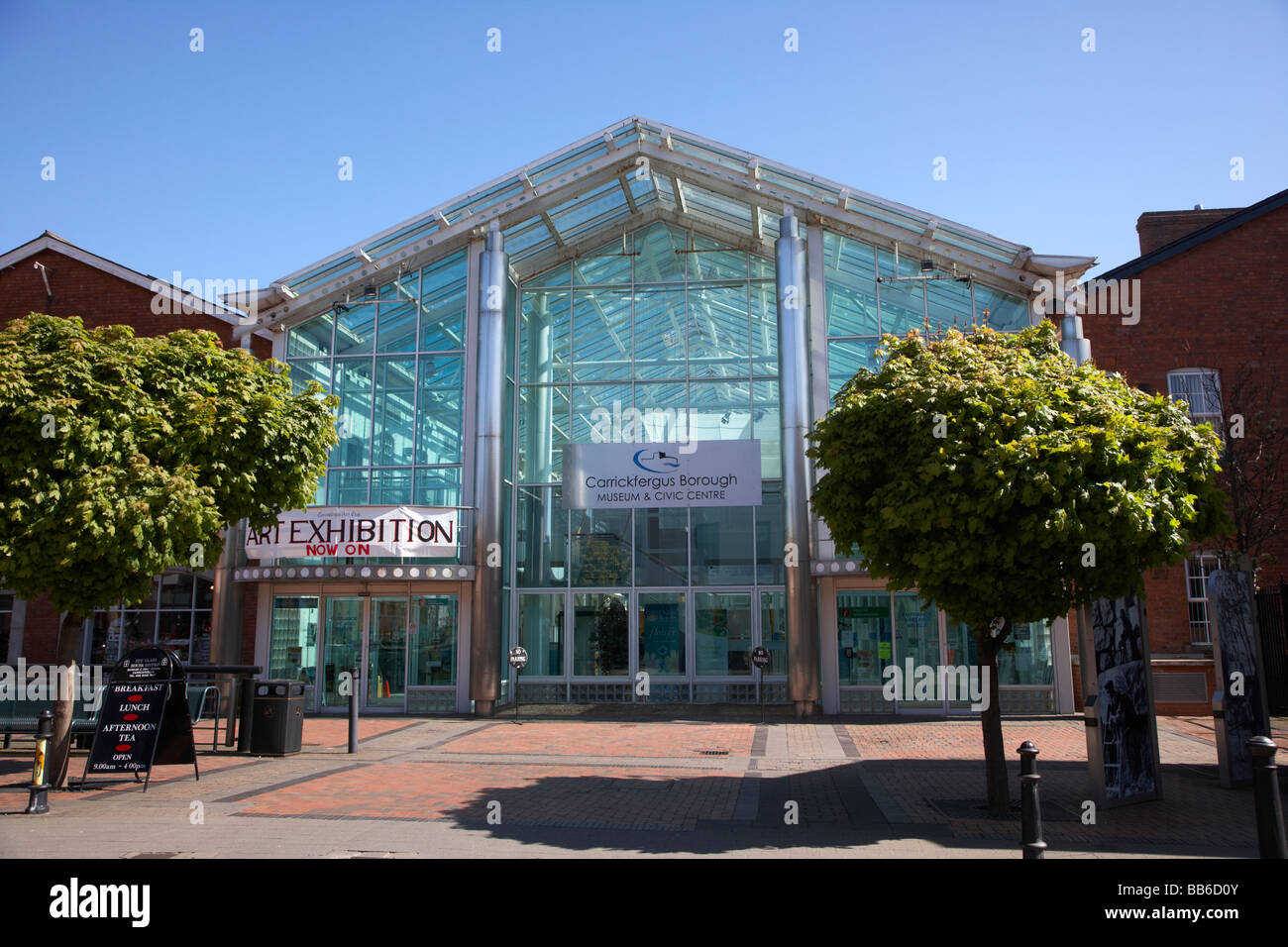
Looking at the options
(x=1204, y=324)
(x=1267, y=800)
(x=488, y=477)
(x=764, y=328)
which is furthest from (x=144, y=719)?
(x=1204, y=324)

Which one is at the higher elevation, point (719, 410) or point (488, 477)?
point (719, 410)

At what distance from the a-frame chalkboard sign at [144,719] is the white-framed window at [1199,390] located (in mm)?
20275

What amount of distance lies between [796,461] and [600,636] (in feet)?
19.7

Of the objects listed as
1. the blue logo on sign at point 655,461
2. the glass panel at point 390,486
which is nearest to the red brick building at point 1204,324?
the blue logo on sign at point 655,461

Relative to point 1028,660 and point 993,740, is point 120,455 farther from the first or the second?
point 1028,660

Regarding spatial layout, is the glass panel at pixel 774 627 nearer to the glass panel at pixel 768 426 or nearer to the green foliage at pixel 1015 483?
the glass panel at pixel 768 426

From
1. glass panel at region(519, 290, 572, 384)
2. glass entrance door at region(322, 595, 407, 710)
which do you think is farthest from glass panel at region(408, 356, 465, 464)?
glass entrance door at region(322, 595, 407, 710)

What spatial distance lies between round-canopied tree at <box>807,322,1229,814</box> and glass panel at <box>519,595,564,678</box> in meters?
11.9

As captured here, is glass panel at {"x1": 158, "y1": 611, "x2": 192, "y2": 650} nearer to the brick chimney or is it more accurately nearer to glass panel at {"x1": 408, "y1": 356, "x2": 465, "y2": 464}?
glass panel at {"x1": 408, "y1": 356, "x2": 465, "y2": 464}

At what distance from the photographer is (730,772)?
12.2m

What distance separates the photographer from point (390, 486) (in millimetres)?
20625

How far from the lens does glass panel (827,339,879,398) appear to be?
20391 mm
